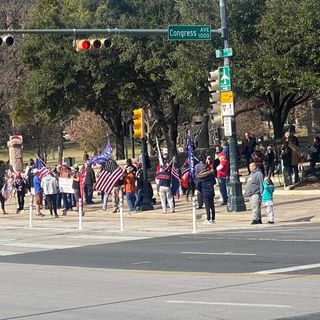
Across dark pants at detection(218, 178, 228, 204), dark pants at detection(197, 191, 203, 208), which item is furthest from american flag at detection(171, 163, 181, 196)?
dark pants at detection(218, 178, 228, 204)

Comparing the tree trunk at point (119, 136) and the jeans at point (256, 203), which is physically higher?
the tree trunk at point (119, 136)

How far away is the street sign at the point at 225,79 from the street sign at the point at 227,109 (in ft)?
1.52

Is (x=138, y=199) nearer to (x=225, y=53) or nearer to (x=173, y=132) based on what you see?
(x=225, y=53)

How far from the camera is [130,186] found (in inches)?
1233

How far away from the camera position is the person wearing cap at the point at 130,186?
1224 inches

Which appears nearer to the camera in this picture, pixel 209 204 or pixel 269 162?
pixel 209 204

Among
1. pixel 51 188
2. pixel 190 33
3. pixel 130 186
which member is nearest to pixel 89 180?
pixel 51 188

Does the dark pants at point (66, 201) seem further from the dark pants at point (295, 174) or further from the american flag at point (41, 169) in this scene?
the dark pants at point (295, 174)

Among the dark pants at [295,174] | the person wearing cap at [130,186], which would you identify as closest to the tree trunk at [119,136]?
the dark pants at [295,174]

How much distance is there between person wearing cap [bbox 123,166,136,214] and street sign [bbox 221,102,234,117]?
459 cm

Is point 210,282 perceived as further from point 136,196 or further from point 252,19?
point 252,19

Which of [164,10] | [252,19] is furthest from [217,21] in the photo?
[164,10]

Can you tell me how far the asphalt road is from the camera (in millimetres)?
11836

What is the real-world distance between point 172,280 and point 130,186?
16.6 metres
